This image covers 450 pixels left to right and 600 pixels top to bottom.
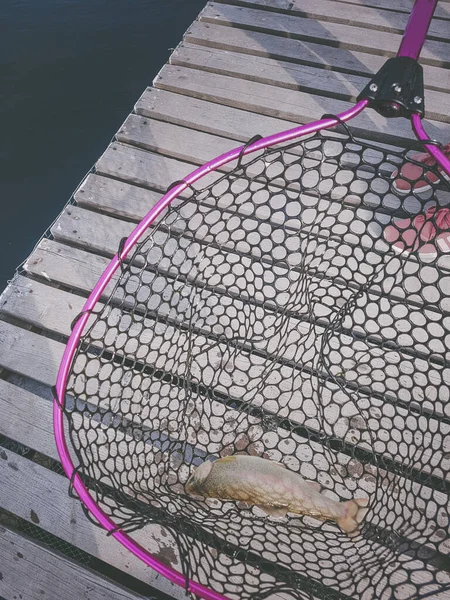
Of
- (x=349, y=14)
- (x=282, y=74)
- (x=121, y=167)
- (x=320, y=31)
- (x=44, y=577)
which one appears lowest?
(x=44, y=577)

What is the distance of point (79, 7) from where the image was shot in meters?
4.34

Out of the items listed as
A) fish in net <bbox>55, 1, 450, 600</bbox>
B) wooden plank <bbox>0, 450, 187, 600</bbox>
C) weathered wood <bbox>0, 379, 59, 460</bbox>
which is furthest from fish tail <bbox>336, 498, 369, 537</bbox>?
weathered wood <bbox>0, 379, 59, 460</bbox>

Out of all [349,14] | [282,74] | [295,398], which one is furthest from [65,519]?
[349,14]

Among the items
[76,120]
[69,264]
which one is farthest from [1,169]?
[69,264]

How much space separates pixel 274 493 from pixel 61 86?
3786mm

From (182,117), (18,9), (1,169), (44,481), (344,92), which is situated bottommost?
(44,481)

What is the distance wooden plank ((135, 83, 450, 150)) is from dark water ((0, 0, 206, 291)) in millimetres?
968

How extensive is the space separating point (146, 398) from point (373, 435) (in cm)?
100

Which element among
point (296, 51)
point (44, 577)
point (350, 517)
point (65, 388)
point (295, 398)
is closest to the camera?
point (65, 388)

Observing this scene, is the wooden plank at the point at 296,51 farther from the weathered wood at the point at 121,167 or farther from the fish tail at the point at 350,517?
the fish tail at the point at 350,517

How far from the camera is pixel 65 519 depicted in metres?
1.92

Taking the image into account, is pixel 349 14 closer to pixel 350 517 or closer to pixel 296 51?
pixel 296 51

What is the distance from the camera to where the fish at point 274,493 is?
1.48m

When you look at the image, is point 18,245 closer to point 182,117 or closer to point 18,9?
point 182,117
